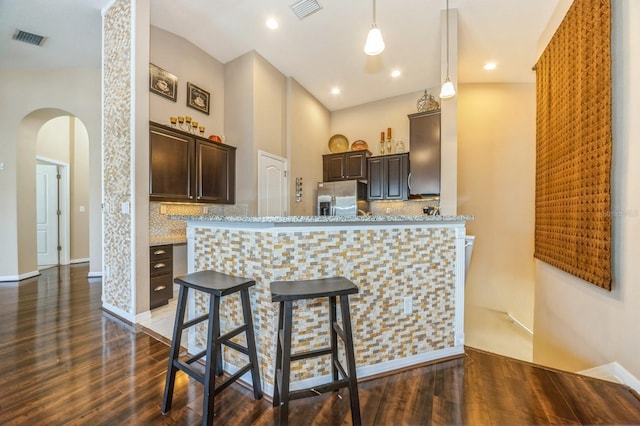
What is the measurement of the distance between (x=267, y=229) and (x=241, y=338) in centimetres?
78

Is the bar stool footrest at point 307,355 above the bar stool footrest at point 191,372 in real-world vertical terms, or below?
above

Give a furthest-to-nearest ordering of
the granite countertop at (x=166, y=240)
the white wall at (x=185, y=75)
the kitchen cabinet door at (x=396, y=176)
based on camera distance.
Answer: the kitchen cabinet door at (x=396, y=176) → the white wall at (x=185, y=75) → the granite countertop at (x=166, y=240)

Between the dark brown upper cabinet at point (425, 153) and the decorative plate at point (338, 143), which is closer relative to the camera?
the dark brown upper cabinet at point (425, 153)

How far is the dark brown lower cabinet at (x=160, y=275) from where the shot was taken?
2803 millimetres

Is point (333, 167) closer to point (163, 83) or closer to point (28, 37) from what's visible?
point (163, 83)

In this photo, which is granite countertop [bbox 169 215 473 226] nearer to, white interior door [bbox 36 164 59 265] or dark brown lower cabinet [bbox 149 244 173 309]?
dark brown lower cabinet [bbox 149 244 173 309]

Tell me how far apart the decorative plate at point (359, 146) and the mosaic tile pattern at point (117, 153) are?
3788 millimetres

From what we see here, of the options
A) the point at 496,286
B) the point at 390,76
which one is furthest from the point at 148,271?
the point at 496,286

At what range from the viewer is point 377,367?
1729 mm

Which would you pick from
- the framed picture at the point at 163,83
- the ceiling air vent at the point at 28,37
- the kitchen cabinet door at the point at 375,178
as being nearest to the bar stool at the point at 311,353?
the framed picture at the point at 163,83

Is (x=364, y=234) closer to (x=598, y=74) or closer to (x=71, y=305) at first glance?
(x=598, y=74)

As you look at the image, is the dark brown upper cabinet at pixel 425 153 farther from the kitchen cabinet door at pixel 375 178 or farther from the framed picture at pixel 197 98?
the framed picture at pixel 197 98

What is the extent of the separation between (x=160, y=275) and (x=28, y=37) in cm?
348

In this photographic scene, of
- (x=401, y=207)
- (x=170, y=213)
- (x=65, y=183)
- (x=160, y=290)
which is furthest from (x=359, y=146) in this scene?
(x=65, y=183)
